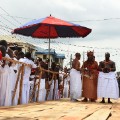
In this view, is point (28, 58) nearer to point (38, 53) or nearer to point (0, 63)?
point (0, 63)

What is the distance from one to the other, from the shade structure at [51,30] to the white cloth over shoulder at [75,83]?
55.8 inches

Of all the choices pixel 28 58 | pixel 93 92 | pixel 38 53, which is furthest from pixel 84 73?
pixel 38 53

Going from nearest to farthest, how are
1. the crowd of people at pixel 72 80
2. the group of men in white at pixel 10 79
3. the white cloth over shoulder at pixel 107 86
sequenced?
the group of men in white at pixel 10 79 < the crowd of people at pixel 72 80 < the white cloth over shoulder at pixel 107 86

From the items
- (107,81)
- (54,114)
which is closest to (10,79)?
(54,114)

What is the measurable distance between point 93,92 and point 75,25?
2.14 metres

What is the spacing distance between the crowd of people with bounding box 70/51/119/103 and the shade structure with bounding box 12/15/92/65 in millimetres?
1240

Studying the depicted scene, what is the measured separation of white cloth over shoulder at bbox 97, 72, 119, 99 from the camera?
12125mm

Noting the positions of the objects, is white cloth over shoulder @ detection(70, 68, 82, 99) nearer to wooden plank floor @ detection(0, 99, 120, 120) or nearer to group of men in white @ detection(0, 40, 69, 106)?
group of men in white @ detection(0, 40, 69, 106)

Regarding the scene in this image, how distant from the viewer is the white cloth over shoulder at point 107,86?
12.1m

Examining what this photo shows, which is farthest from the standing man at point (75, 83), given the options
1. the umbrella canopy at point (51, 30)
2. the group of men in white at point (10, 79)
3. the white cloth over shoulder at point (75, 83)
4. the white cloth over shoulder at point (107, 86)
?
the group of men in white at point (10, 79)

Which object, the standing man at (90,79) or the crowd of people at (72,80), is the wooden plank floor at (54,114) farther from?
the standing man at (90,79)

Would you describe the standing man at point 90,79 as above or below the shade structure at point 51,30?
below

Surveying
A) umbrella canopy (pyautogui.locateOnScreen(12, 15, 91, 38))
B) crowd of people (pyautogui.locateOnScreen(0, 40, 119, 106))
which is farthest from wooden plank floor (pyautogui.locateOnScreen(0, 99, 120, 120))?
umbrella canopy (pyautogui.locateOnScreen(12, 15, 91, 38))

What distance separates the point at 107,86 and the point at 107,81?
183 millimetres
